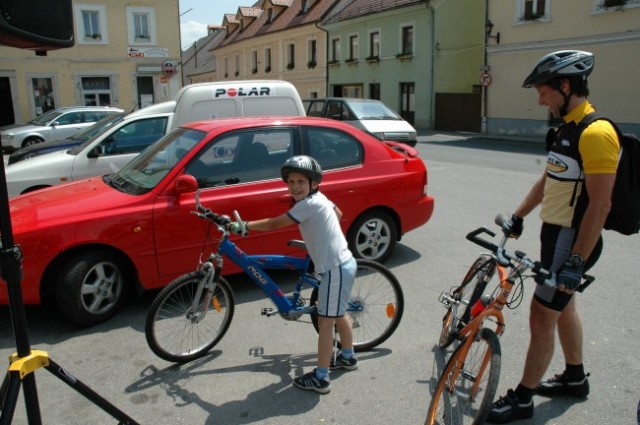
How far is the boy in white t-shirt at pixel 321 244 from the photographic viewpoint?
3332 millimetres

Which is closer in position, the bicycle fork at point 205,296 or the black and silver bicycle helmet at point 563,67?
the black and silver bicycle helmet at point 563,67

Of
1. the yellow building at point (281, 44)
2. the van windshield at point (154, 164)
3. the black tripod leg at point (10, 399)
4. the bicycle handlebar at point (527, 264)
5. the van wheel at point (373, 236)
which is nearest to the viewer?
the black tripod leg at point (10, 399)

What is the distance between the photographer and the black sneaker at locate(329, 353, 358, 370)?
12.3 ft

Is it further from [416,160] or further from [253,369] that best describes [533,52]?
[253,369]

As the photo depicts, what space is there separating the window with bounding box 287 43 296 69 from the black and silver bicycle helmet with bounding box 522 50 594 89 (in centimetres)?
4067

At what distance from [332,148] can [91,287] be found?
8.50ft

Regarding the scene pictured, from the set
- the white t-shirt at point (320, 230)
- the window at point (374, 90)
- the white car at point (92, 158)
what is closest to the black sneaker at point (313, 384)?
the white t-shirt at point (320, 230)

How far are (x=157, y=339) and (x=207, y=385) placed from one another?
485mm

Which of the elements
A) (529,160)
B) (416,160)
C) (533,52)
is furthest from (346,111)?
(533,52)

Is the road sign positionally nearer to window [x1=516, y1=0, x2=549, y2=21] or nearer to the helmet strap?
window [x1=516, y1=0, x2=549, y2=21]

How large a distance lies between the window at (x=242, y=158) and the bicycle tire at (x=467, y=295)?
2.18 m

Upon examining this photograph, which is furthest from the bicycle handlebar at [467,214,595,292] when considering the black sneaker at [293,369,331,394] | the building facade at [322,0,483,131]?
the building facade at [322,0,483,131]

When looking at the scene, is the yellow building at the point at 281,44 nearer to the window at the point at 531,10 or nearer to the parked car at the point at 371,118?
the window at the point at 531,10

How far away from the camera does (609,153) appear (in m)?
2.65
